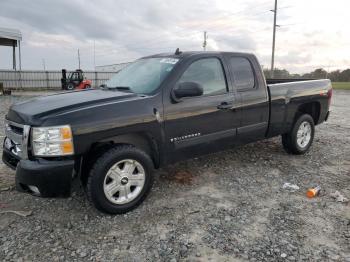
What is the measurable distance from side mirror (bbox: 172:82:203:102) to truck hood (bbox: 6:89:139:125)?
485mm

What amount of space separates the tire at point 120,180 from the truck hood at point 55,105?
0.58m

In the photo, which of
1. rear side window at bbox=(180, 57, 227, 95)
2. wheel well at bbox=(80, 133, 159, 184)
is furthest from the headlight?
rear side window at bbox=(180, 57, 227, 95)

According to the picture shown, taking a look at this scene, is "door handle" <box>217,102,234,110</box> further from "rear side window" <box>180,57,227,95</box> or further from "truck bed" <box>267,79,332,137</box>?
"truck bed" <box>267,79,332,137</box>

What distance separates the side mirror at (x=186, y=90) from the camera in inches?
151

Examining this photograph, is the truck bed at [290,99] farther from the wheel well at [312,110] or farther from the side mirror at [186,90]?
the side mirror at [186,90]

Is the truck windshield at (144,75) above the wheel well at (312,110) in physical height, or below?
above

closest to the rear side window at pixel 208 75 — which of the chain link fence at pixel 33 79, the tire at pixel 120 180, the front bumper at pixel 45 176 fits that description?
the tire at pixel 120 180

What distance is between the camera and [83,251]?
293cm

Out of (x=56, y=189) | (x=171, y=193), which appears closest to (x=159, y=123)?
(x=171, y=193)

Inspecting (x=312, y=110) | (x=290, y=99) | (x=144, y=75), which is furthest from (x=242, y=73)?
(x=312, y=110)

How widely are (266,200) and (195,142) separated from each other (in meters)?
1.15

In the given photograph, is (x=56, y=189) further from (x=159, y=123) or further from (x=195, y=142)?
(x=195, y=142)

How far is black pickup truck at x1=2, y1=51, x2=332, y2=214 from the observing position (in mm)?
3174

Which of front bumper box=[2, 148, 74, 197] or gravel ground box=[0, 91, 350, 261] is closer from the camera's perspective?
gravel ground box=[0, 91, 350, 261]
